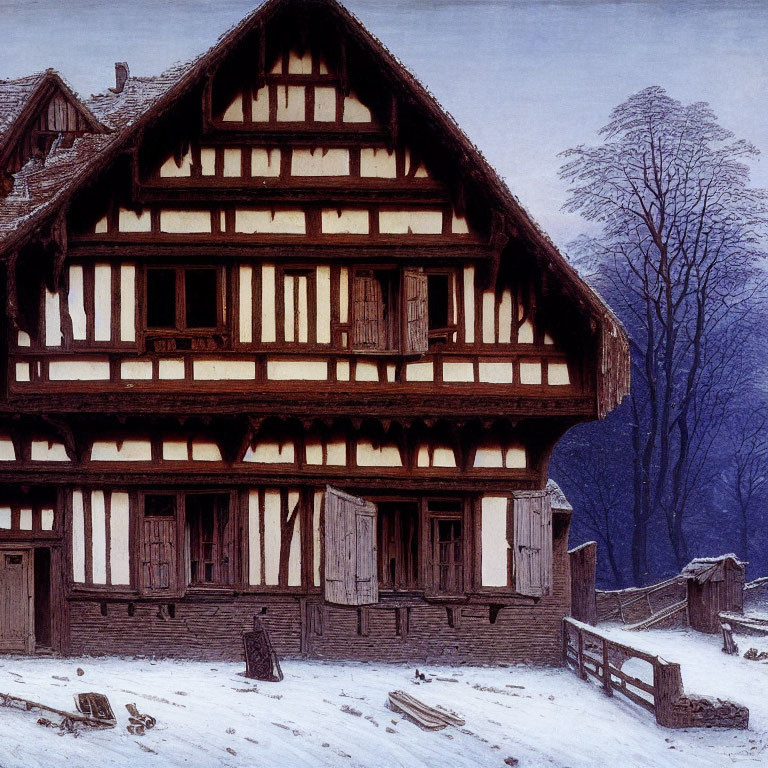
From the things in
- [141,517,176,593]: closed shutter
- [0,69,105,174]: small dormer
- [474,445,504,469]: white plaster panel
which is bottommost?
[141,517,176,593]: closed shutter

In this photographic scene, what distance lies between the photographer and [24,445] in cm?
1373

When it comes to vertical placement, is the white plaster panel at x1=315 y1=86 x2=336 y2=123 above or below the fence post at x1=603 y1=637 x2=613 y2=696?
above

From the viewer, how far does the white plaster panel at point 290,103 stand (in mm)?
13039

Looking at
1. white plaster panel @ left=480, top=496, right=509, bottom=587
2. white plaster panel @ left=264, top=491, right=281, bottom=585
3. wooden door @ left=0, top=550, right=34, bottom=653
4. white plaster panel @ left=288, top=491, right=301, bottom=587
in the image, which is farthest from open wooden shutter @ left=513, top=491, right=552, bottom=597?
wooden door @ left=0, top=550, right=34, bottom=653

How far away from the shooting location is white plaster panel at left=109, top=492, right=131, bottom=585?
542 inches

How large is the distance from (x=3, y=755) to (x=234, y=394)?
5148 mm

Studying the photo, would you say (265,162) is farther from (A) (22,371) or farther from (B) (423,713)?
(B) (423,713)

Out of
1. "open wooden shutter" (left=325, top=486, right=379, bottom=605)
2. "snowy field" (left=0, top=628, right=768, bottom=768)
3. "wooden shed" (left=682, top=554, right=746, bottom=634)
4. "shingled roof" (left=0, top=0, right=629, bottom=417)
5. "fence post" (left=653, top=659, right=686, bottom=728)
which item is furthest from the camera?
"wooden shed" (left=682, top=554, right=746, bottom=634)

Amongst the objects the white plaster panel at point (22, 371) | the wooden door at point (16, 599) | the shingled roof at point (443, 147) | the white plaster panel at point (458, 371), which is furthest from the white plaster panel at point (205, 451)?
the shingled roof at point (443, 147)

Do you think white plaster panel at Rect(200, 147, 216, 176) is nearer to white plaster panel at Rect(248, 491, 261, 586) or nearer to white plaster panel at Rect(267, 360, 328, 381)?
white plaster panel at Rect(267, 360, 328, 381)

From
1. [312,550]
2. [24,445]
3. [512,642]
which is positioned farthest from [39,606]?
[512,642]

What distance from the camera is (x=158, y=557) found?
1374 cm

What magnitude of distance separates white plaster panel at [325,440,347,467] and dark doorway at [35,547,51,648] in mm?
4467

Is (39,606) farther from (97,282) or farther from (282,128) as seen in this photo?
(282,128)
